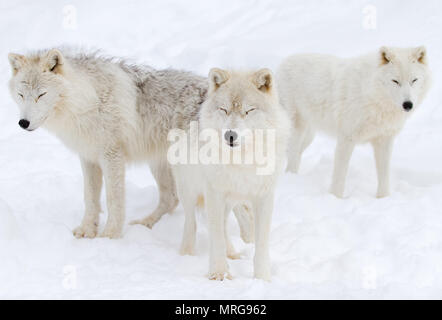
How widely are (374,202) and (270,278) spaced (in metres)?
2.37

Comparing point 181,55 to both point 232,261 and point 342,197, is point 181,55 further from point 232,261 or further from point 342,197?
point 232,261

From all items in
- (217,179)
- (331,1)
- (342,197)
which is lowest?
(342,197)

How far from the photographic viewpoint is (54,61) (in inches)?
202

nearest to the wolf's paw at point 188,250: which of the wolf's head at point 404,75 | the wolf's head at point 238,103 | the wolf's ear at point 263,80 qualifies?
the wolf's head at point 238,103

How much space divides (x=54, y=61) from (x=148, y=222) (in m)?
2.06

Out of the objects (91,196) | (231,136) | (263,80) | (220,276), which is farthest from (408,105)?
(91,196)

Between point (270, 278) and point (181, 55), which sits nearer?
point (270, 278)

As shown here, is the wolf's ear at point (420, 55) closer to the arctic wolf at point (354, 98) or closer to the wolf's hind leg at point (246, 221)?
the arctic wolf at point (354, 98)

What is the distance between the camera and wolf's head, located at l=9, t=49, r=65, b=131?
4926mm

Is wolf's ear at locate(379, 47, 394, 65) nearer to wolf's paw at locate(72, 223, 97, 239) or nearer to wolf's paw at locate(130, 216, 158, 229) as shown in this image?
wolf's paw at locate(130, 216, 158, 229)

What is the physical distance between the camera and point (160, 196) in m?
6.18

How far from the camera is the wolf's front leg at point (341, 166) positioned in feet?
22.1

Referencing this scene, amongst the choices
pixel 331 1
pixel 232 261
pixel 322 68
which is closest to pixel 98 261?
pixel 232 261
